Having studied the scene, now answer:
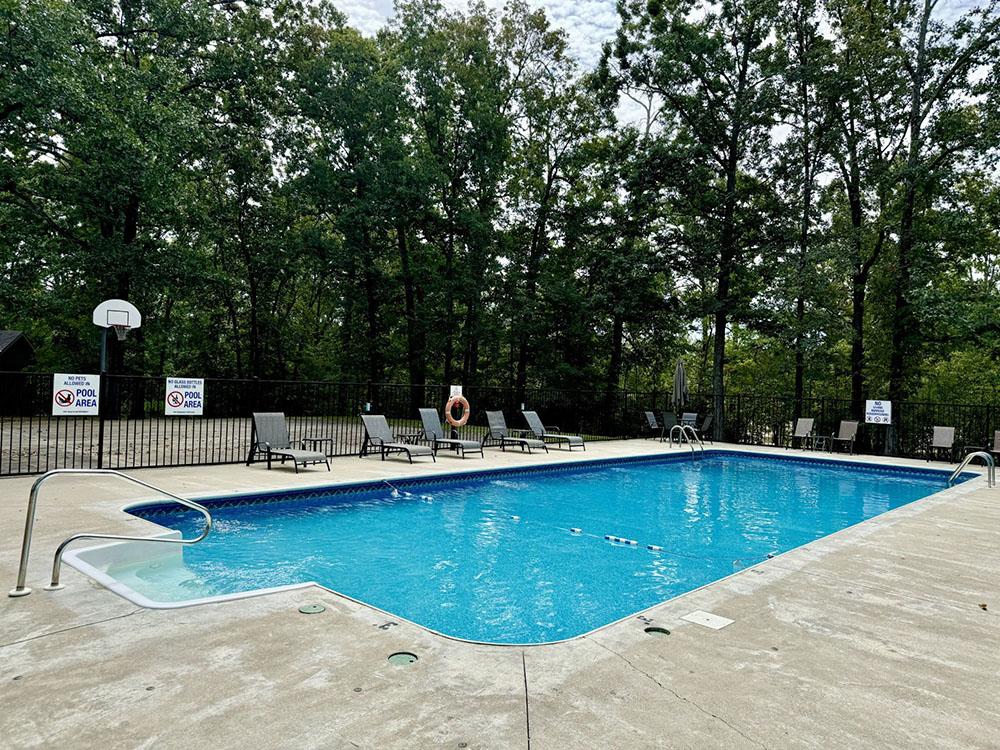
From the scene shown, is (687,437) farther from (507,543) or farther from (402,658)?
(402,658)

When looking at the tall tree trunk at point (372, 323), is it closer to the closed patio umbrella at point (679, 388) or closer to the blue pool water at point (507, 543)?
the closed patio umbrella at point (679, 388)

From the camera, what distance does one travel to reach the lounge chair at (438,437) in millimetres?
11203

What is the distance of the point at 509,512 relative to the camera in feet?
25.1

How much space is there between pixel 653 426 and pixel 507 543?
37.8ft

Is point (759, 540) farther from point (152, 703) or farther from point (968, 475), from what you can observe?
point (968, 475)

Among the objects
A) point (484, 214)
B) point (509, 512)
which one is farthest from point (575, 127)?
point (509, 512)

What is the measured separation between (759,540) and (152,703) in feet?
20.3

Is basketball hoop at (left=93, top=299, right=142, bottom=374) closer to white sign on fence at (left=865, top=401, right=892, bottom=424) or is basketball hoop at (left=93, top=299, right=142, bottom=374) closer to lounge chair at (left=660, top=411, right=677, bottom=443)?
lounge chair at (left=660, top=411, right=677, bottom=443)

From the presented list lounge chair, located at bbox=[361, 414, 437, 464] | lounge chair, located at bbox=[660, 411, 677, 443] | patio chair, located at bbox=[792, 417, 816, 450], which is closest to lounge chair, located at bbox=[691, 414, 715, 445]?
lounge chair, located at bbox=[660, 411, 677, 443]

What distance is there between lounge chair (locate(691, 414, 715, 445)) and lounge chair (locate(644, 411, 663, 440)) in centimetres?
104

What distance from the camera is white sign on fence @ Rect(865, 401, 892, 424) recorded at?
45.0ft

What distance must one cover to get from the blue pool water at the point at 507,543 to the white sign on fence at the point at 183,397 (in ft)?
7.72

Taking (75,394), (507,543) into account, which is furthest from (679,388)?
(75,394)

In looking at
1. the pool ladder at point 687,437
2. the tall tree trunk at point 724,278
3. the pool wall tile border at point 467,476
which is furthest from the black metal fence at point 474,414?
the pool wall tile border at point 467,476
